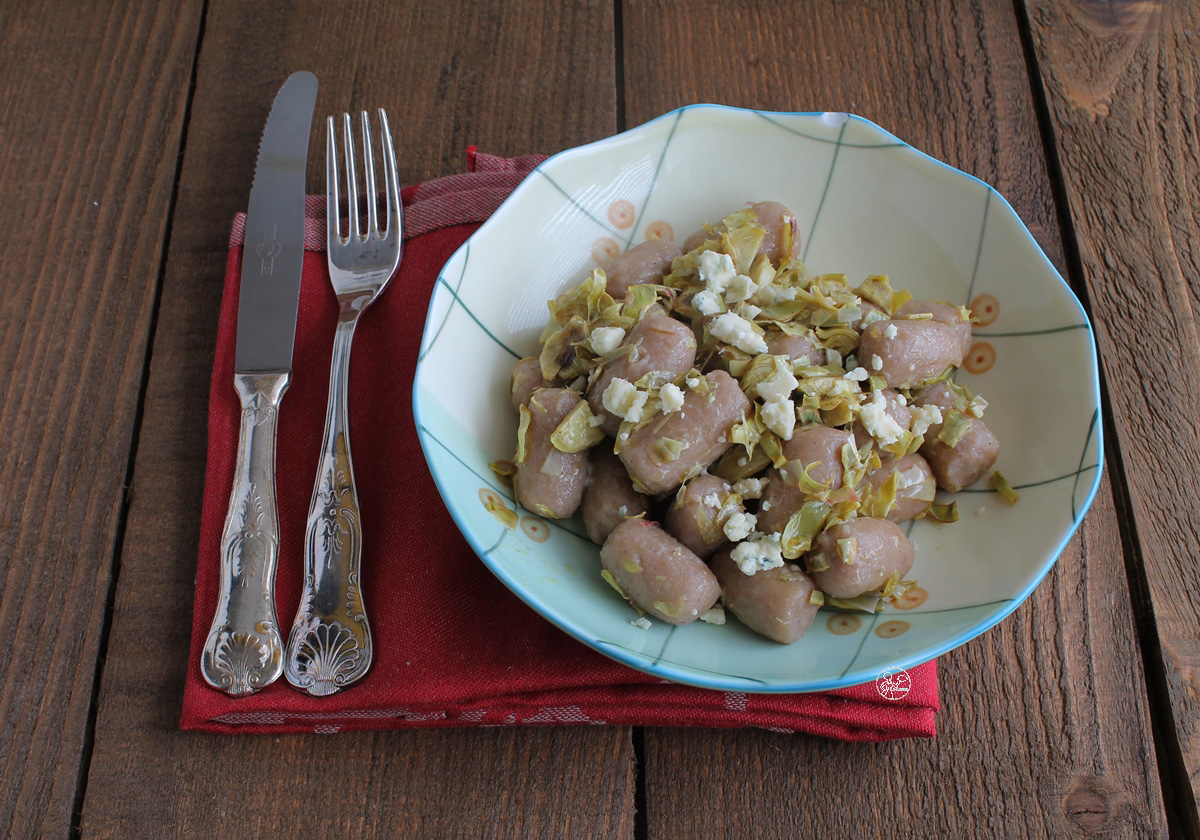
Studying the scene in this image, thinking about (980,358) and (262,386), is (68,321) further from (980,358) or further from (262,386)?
(980,358)

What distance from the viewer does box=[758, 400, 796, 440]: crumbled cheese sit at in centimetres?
100

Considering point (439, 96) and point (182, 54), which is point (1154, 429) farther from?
point (182, 54)

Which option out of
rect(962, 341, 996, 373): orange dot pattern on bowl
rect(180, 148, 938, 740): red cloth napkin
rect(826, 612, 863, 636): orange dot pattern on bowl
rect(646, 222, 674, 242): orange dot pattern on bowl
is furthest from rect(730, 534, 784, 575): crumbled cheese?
rect(646, 222, 674, 242): orange dot pattern on bowl

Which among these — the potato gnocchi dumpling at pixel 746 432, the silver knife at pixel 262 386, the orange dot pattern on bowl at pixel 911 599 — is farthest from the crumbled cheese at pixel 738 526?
the silver knife at pixel 262 386

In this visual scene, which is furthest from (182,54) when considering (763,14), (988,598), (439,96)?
(988,598)

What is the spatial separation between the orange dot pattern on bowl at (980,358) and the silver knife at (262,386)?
3.45 ft

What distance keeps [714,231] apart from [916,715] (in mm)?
739

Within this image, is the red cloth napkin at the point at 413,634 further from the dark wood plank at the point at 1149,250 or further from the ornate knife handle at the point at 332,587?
the dark wood plank at the point at 1149,250

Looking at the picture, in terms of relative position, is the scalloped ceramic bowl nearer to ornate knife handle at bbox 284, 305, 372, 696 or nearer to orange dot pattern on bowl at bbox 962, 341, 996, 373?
orange dot pattern on bowl at bbox 962, 341, 996, 373

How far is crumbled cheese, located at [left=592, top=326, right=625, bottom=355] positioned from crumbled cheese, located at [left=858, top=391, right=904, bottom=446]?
1.06 ft

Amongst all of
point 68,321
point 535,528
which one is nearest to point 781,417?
point 535,528

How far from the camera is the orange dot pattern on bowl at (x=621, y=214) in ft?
4.31

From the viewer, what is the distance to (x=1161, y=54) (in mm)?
1717

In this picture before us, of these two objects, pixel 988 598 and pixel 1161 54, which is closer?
pixel 988 598
